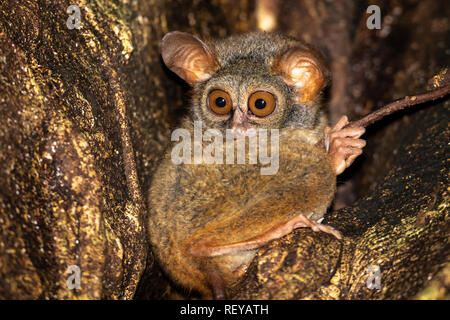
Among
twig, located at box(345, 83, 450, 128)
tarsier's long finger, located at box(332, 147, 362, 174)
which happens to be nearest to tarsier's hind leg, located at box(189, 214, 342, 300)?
tarsier's long finger, located at box(332, 147, 362, 174)

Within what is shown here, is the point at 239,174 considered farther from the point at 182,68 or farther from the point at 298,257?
the point at 182,68
